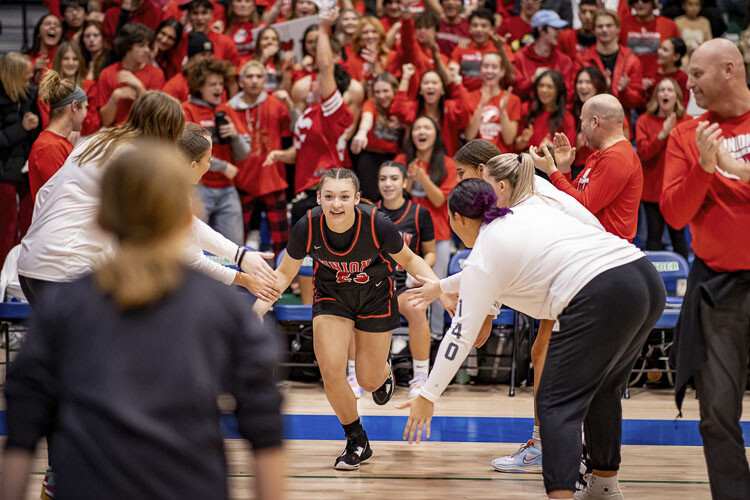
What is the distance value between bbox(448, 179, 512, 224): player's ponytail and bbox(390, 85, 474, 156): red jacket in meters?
4.12

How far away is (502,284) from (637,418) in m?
3.14

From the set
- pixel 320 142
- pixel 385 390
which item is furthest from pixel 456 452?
pixel 320 142

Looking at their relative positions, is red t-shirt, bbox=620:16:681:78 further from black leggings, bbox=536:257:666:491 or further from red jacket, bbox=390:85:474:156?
black leggings, bbox=536:257:666:491

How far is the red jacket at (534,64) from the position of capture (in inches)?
311

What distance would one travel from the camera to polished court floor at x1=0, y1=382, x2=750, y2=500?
4.24m

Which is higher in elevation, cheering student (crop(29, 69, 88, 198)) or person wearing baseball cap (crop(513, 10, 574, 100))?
person wearing baseball cap (crop(513, 10, 574, 100))

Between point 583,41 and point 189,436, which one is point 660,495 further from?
point 583,41

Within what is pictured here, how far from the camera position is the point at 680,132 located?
3369 millimetres

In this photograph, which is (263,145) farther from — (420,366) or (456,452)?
(456,452)

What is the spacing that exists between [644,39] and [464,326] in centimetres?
617

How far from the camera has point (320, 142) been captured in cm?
733

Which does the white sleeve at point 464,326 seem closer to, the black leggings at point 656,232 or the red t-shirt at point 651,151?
the red t-shirt at point 651,151

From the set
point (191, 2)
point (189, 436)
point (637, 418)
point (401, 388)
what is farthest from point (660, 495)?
point (191, 2)

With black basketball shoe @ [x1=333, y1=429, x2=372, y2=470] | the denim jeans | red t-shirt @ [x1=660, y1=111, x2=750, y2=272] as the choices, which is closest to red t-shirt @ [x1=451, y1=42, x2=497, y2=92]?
the denim jeans
